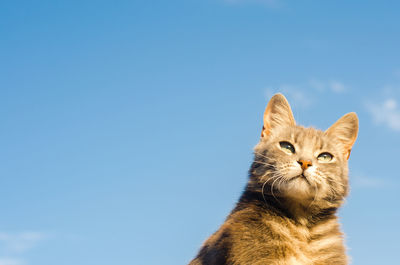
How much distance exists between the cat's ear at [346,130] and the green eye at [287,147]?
2.95ft

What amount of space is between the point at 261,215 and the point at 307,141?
4.40 feet

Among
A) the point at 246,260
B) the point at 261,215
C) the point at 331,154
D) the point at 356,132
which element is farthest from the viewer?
the point at 356,132

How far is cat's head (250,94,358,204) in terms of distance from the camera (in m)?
6.14

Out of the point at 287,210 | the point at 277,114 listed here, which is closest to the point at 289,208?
Result: the point at 287,210

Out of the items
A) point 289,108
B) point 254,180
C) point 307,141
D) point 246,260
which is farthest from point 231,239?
point 289,108

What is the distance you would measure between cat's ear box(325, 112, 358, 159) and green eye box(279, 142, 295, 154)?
0.90 meters

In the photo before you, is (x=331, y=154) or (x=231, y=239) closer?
(x=231, y=239)

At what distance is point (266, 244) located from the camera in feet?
18.9

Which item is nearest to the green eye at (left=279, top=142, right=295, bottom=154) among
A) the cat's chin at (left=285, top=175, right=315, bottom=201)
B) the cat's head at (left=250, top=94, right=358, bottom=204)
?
the cat's head at (left=250, top=94, right=358, bottom=204)

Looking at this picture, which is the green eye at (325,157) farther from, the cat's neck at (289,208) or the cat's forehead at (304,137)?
the cat's neck at (289,208)

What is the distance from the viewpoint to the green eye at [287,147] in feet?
21.7

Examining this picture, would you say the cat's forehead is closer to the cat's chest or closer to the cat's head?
the cat's head

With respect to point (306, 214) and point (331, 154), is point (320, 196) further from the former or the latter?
point (331, 154)

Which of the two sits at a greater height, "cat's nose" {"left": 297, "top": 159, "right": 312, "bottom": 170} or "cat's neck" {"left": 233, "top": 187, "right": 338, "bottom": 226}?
"cat's nose" {"left": 297, "top": 159, "right": 312, "bottom": 170}
